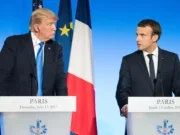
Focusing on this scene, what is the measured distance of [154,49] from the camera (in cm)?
344

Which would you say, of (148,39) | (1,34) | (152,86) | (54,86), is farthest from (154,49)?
(1,34)

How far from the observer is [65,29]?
13.9 ft

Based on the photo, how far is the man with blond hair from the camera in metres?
3.06

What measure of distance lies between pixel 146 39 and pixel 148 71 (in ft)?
0.97

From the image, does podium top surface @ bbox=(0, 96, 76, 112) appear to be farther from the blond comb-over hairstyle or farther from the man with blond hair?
the blond comb-over hairstyle

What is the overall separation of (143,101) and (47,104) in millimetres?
589

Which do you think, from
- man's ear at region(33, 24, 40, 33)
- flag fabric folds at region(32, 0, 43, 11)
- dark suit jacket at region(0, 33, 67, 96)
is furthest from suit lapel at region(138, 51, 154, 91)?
flag fabric folds at region(32, 0, 43, 11)

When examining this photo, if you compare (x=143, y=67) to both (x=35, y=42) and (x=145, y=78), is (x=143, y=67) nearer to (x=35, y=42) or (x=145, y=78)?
(x=145, y=78)

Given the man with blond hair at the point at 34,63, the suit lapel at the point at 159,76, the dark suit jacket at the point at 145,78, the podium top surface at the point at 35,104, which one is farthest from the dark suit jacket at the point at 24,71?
the suit lapel at the point at 159,76

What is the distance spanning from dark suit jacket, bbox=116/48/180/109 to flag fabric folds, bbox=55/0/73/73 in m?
0.97

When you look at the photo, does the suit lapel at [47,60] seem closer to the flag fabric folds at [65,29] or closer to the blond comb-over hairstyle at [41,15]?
the blond comb-over hairstyle at [41,15]

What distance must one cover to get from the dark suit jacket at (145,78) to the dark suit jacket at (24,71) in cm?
51

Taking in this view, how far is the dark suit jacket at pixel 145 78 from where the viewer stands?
3.22 m

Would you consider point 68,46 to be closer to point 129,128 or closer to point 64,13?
point 64,13
